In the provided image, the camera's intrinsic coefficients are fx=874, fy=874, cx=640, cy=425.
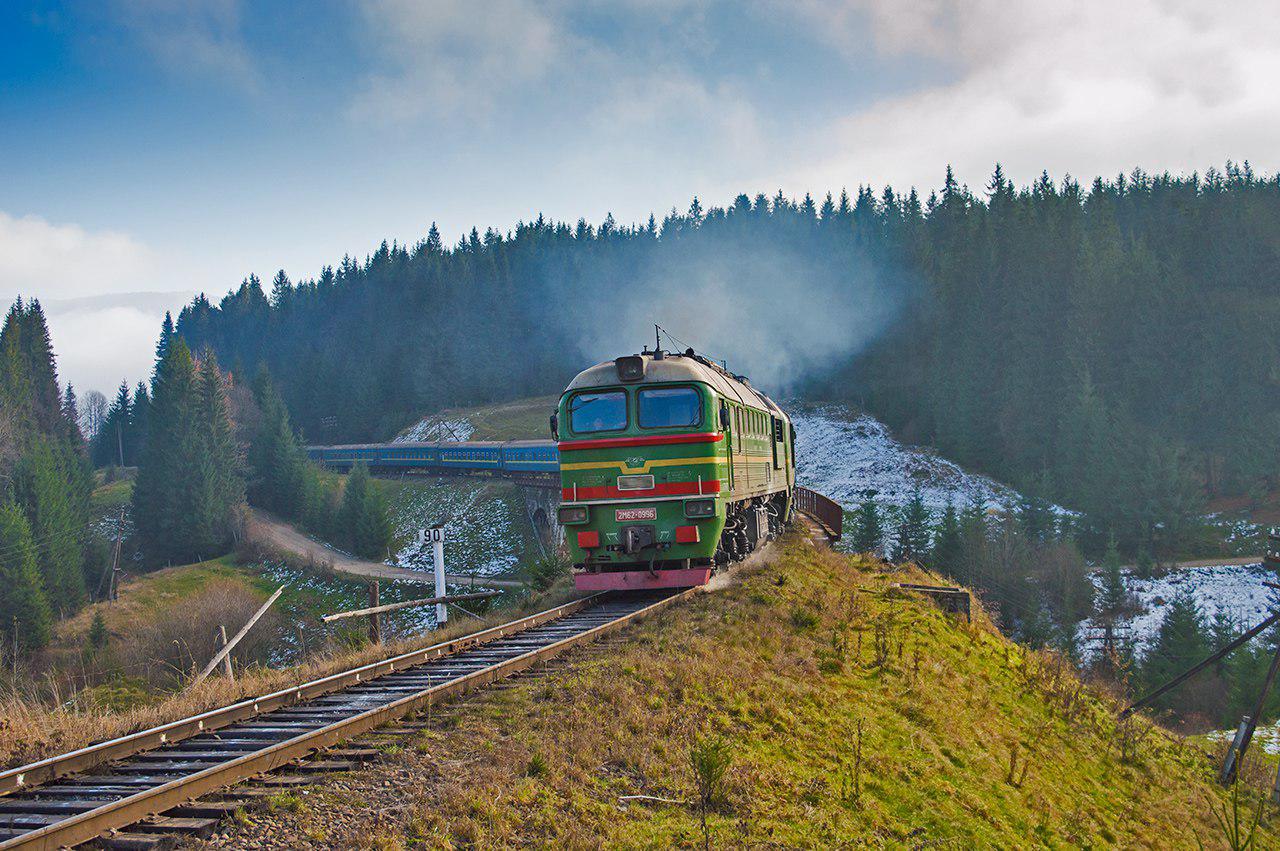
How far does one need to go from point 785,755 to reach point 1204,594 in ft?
133

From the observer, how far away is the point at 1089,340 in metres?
61.8

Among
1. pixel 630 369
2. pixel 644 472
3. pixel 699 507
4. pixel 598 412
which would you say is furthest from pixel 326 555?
pixel 699 507

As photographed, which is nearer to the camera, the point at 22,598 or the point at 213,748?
the point at 213,748

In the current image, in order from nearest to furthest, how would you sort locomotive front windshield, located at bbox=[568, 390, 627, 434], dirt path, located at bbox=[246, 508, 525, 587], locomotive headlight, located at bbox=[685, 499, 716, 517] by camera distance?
locomotive headlight, located at bbox=[685, 499, 716, 517], locomotive front windshield, located at bbox=[568, 390, 627, 434], dirt path, located at bbox=[246, 508, 525, 587]

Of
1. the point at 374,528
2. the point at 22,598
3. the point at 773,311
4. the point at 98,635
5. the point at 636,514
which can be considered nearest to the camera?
the point at 636,514

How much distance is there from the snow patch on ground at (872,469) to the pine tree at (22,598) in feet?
150

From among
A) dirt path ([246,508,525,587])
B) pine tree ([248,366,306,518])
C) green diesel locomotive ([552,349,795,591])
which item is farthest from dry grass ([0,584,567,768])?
pine tree ([248,366,306,518])

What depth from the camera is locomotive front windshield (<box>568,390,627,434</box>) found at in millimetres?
14992

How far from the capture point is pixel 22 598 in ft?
Answer: 147

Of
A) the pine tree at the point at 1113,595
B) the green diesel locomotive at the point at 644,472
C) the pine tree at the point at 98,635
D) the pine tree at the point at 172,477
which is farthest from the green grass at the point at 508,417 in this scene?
the green diesel locomotive at the point at 644,472

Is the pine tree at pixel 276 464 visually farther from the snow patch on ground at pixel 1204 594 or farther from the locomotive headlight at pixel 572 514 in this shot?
the locomotive headlight at pixel 572 514

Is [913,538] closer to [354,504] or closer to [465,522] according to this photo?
[465,522]

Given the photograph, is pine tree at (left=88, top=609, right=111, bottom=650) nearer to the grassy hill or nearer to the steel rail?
the grassy hill

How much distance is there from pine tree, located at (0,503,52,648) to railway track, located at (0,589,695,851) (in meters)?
44.5
